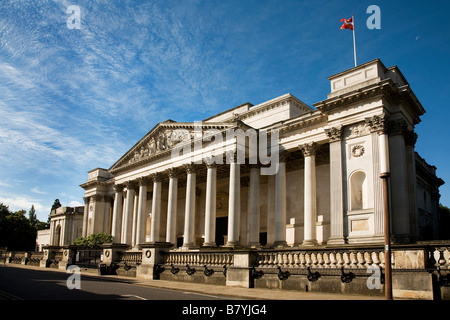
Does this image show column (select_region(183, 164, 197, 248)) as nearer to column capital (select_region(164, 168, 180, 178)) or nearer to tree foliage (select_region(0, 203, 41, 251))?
column capital (select_region(164, 168, 180, 178))

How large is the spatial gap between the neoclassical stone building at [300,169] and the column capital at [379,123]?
0.23 ft

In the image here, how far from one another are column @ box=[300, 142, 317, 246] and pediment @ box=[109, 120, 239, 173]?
713 cm

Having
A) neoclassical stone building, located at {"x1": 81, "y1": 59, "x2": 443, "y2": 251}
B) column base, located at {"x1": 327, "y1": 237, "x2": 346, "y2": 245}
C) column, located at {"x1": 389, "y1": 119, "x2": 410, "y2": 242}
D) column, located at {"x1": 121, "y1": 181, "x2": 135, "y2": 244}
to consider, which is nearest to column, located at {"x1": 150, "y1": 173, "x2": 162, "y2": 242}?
neoclassical stone building, located at {"x1": 81, "y1": 59, "x2": 443, "y2": 251}

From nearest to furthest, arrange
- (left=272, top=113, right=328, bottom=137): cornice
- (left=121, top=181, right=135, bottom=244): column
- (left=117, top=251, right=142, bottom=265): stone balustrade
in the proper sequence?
(left=117, top=251, right=142, bottom=265): stone balustrade
(left=272, top=113, right=328, bottom=137): cornice
(left=121, top=181, right=135, bottom=244): column

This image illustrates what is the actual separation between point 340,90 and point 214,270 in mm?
16310

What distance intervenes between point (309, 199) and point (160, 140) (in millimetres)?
20144

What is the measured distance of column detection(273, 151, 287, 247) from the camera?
32219mm

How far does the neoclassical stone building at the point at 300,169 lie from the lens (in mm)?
26828

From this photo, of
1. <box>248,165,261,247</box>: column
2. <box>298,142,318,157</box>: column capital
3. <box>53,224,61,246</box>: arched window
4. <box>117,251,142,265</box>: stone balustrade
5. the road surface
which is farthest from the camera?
<box>53,224,61,246</box>: arched window

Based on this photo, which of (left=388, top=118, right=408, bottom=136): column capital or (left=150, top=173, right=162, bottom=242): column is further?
(left=150, top=173, right=162, bottom=242): column

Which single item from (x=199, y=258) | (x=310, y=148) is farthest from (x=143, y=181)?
(x=199, y=258)

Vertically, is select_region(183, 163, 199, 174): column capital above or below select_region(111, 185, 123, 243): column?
above

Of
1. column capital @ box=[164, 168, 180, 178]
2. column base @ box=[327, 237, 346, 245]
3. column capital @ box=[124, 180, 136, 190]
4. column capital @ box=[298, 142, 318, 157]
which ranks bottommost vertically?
column base @ box=[327, 237, 346, 245]
